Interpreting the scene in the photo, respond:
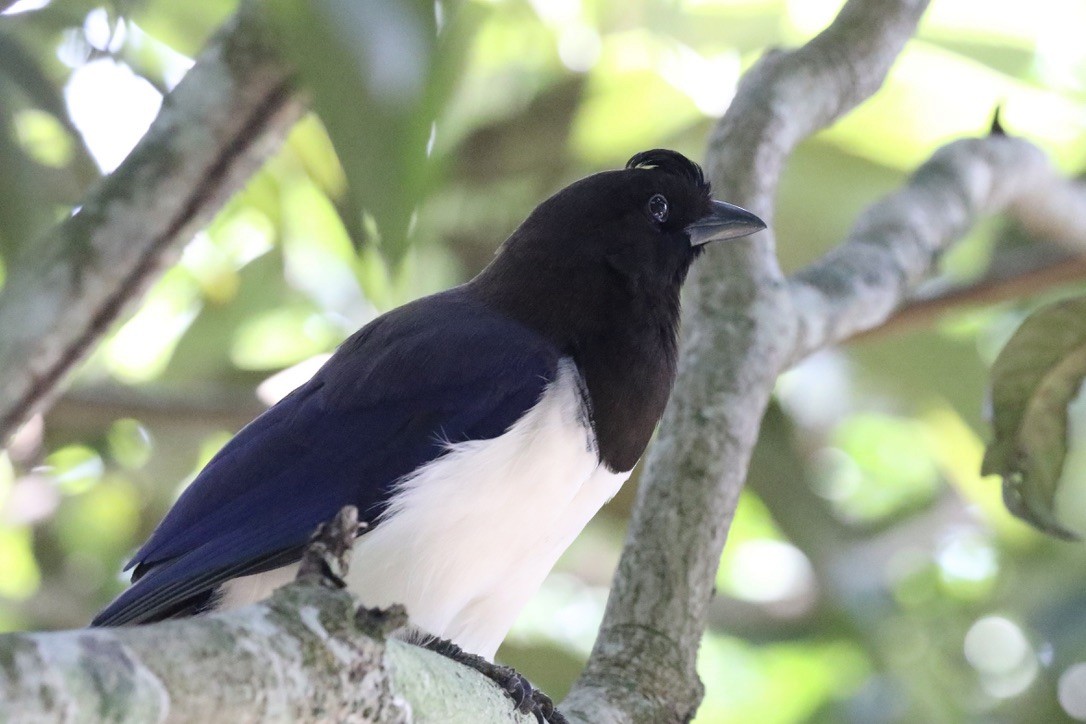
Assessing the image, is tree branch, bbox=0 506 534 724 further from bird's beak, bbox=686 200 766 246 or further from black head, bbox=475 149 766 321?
bird's beak, bbox=686 200 766 246

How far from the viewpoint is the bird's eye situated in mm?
3408

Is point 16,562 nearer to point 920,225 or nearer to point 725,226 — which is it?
point 725,226

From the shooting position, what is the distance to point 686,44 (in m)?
5.34

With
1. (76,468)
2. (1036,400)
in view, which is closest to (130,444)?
(76,468)

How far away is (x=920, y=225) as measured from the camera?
388 centimetres

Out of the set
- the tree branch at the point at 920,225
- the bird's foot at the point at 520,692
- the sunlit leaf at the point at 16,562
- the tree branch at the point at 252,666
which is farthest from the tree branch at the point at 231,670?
the sunlit leaf at the point at 16,562

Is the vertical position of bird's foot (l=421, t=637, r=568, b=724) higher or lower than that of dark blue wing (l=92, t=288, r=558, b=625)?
lower

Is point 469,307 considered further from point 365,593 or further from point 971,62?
point 971,62

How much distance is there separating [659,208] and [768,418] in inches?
80.4

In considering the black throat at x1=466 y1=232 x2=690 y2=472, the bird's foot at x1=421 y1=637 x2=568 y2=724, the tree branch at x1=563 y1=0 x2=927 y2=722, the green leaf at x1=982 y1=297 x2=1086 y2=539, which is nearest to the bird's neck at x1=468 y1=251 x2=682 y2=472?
the black throat at x1=466 y1=232 x2=690 y2=472

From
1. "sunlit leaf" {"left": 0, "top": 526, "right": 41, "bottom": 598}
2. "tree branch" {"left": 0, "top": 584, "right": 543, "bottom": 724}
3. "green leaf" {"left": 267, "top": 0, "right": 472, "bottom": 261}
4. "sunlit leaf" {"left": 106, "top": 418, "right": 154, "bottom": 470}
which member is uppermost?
"sunlit leaf" {"left": 106, "top": 418, "right": 154, "bottom": 470}

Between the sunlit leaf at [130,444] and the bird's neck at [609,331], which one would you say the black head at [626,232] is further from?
the sunlit leaf at [130,444]

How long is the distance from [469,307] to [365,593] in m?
0.81

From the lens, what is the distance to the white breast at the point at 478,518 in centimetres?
275
